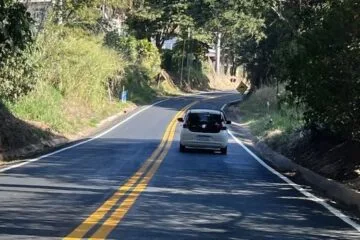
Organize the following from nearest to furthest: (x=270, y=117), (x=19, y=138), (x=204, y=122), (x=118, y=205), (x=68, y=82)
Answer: (x=118, y=205)
(x=19, y=138)
(x=204, y=122)
(x=270, y=117)
(x=68, y=82)

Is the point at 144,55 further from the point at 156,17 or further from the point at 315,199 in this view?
the point at 315,199

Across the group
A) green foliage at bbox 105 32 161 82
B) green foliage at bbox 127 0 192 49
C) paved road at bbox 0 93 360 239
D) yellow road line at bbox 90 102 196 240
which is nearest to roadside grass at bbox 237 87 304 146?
paved road at bbox 0 93 360 239

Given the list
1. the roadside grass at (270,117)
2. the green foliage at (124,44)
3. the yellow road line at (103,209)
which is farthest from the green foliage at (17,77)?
the green foliage at (124,44)

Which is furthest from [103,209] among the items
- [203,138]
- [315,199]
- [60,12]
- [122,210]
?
[60,12]

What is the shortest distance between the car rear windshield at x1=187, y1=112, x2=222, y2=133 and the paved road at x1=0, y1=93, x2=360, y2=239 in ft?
10.1

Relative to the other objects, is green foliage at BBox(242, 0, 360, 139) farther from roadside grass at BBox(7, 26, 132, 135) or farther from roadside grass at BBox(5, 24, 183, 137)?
roadside grass at BBox(7, 26, 132, 135)

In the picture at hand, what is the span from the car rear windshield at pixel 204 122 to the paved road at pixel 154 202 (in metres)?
3.07

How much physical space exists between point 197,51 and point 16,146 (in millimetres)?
69119

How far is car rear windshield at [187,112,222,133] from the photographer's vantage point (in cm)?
2308

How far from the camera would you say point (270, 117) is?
35.3 meters

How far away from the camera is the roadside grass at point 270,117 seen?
82.9ft

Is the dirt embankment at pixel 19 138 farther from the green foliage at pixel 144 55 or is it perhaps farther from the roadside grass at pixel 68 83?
the green foliage at pixel 144 55

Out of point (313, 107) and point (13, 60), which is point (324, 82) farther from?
point (13, 60)

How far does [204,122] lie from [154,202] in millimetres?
12362
